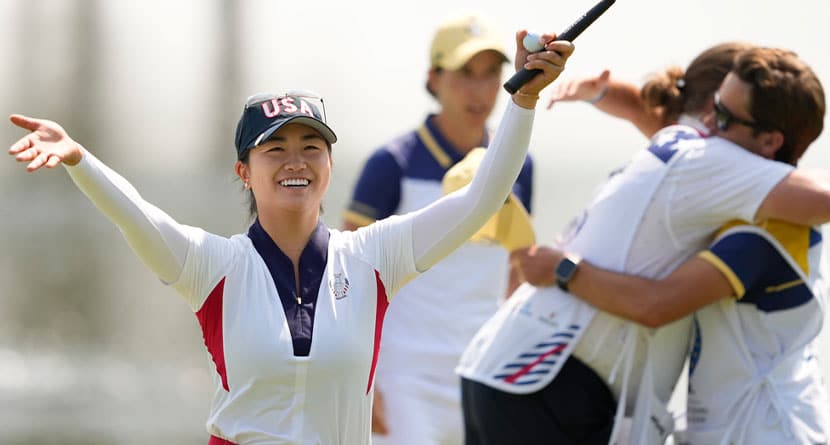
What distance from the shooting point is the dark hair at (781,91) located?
323cm

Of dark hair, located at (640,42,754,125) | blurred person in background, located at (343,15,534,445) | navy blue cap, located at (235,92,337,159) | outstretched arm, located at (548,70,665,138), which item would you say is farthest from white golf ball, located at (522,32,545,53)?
blurred person in background, located at (343,15,534,445)

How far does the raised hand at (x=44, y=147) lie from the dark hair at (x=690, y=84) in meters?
1.63

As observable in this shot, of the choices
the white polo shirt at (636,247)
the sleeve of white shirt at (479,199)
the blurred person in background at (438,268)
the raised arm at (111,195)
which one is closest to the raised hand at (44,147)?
the raised arm at (111,195)

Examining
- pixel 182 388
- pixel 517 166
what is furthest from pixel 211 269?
pixel 182 388

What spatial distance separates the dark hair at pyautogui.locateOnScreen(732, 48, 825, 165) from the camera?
3.23m

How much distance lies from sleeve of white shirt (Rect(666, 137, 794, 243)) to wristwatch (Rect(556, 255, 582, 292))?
0.80 ft

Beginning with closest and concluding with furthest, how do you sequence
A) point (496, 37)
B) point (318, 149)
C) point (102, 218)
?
point (318, 149) < point (496, 37) < point (102, 218)

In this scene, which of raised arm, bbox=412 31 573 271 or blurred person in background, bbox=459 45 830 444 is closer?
raised arm, bbox=412 31 573 271

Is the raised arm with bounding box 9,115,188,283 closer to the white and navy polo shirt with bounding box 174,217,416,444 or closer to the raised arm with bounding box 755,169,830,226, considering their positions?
the white and navy polo shirt with bounding box 174,217,416,444

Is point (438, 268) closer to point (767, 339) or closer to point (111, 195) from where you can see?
point (767, 339)

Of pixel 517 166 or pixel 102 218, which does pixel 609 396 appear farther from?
pixel 102 218

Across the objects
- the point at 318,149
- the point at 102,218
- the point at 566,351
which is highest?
the point at 318,149

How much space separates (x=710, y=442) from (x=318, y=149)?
1.20 m

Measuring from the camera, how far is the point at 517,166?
8.70ft
